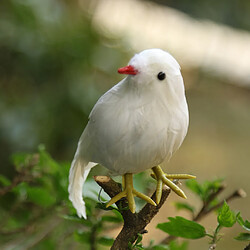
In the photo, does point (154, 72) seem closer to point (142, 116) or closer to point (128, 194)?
point (142, 116)

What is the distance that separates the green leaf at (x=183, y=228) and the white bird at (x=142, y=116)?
51 millimetres

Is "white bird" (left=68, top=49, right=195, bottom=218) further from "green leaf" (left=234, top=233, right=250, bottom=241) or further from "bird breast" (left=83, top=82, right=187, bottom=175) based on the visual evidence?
"green leaf" (left=234, top=233, right=250, bottom=241)

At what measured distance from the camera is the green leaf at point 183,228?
1.67 ft

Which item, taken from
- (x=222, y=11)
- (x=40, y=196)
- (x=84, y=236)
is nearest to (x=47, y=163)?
(x=40, y=196)

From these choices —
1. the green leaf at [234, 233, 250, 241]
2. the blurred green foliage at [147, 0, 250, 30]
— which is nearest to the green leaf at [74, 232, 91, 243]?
the green leaf at [234, 233, 250, 241]

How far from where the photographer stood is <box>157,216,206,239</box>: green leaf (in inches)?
20.1

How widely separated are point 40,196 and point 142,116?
41 cm

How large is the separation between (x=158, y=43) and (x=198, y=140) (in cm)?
90

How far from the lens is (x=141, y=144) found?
1.50 feet

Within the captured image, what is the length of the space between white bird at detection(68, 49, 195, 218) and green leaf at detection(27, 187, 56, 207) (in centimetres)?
34

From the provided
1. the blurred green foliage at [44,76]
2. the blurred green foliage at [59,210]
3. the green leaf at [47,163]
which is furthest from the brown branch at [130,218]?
the blurred green foliage at [44,76]

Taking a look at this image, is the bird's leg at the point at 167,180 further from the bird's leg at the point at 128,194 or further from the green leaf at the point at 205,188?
the green leaf at the point at 205,188

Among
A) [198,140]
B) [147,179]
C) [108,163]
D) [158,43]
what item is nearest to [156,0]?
[158,43]

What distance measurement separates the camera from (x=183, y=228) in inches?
20.5
